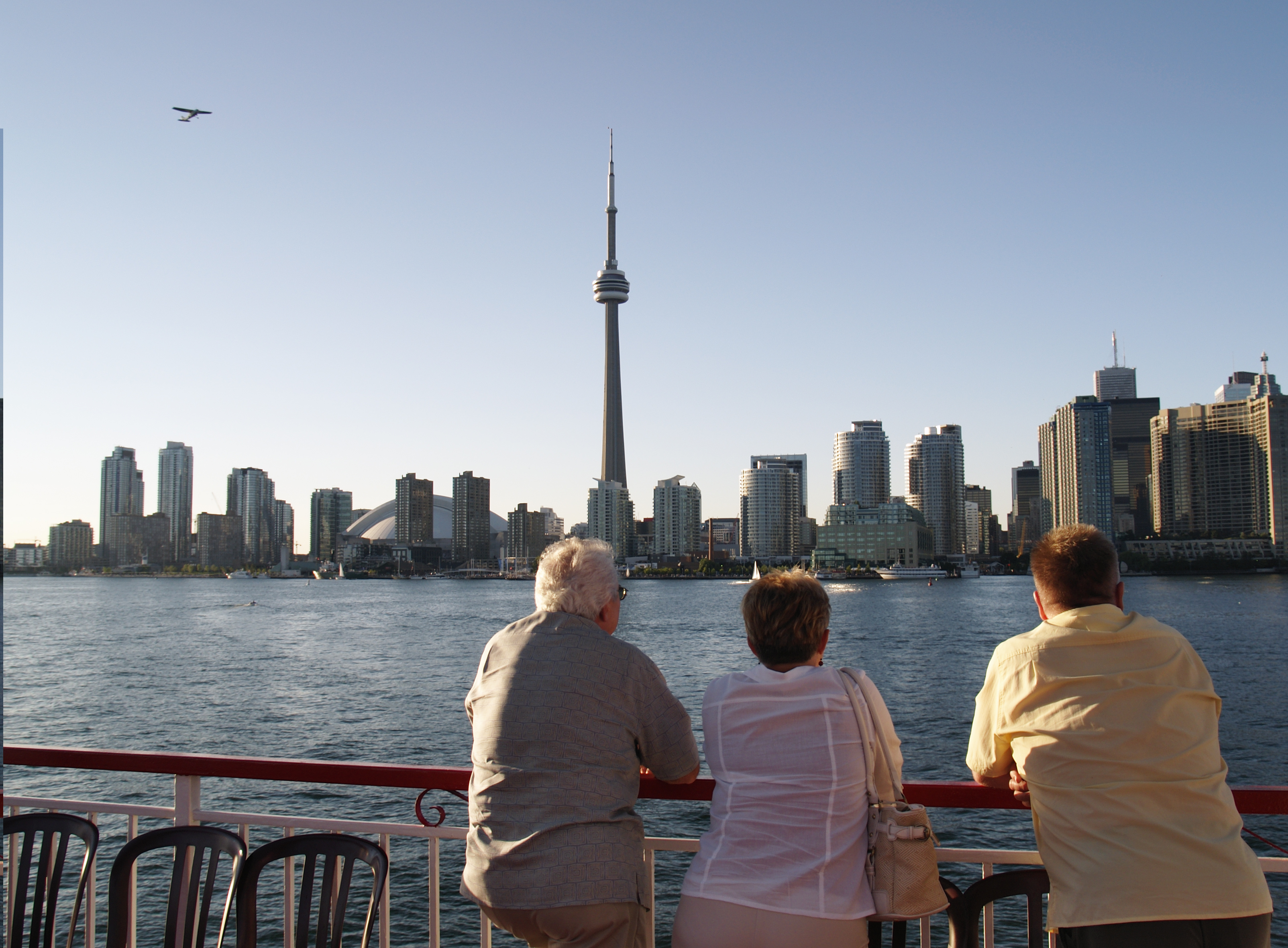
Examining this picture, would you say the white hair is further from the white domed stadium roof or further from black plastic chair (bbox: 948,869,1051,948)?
the white domed stadium roof

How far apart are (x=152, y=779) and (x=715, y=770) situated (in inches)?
666

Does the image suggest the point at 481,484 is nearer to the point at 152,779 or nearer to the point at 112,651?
the point at 112,651

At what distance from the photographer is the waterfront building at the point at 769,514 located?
165 metres

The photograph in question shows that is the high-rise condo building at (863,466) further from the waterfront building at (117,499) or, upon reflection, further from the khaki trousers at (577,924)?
the khaki trousers at (577,924)

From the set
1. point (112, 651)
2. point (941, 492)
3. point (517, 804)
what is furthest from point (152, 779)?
point (941, 492)

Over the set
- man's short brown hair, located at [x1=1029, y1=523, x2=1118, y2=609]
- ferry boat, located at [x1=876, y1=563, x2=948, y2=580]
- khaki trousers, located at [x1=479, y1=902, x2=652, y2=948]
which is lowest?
ferry boat, located at [x1=876, y1=563, x2=948, y2=580]

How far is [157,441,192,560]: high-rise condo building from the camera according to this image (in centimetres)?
13850

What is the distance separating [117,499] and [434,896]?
14295 cm

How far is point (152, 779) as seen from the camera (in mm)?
16125

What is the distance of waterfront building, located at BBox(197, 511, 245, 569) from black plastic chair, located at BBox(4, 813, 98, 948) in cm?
15288

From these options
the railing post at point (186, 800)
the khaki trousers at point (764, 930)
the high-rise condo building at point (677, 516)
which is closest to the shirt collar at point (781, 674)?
the khaki trousers at point (764, 930)

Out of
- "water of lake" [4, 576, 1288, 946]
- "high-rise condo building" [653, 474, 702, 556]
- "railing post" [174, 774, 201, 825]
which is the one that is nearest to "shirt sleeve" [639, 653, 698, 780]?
"railing post" [174, 774, 201, 825]

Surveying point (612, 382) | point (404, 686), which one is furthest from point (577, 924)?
point (612, 382)

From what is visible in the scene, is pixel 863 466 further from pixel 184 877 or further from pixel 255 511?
pixel 184 877
